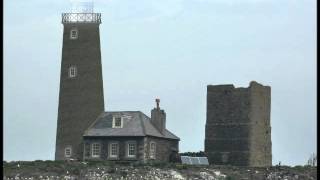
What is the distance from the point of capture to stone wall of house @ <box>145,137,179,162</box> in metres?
62.2

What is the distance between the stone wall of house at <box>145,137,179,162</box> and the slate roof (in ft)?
1.10

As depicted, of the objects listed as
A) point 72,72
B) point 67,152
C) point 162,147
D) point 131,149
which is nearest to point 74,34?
point 72,72

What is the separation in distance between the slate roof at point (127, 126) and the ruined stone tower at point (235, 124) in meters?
3.72

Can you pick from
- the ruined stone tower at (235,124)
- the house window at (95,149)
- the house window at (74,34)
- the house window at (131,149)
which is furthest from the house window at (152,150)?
the house window at (74,34)

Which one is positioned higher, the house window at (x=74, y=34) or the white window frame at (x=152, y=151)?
the house window at (x=74, y=34)

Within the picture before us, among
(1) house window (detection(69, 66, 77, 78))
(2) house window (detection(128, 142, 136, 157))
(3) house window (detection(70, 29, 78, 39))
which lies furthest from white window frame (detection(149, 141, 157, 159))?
(3) house window (detection(70, 29, 78, 39))

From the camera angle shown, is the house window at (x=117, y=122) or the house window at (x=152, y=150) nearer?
the house window at (x=152, y=150)

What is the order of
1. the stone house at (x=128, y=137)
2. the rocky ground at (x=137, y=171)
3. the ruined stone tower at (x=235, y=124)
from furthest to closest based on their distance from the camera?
the ruined stone tower at (x=235, y=124) < the stone house at (x=128, y=137) < the rocky ground at (x=137, y=171)

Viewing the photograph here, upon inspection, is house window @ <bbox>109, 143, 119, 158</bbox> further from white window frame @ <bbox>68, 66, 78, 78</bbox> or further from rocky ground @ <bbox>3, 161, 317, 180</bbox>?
white window frame @ <bbox>68, 66, 78, 78</bbox>

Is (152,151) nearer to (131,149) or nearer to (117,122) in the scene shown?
(131,149)

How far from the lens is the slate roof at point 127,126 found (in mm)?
62375

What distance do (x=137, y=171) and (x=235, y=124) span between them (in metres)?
13.1

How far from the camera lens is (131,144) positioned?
6212 cm

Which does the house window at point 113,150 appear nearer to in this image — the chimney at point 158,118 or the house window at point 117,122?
the house window at point 117,122
